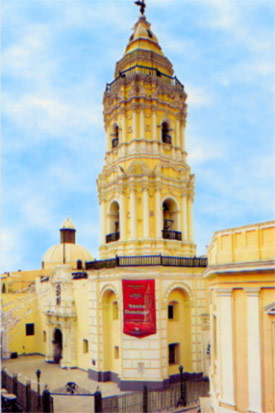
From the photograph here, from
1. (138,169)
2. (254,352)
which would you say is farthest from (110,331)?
(254,352)

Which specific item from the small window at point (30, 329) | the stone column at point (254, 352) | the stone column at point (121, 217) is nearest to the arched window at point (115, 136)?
the stone column at point (121, 217)

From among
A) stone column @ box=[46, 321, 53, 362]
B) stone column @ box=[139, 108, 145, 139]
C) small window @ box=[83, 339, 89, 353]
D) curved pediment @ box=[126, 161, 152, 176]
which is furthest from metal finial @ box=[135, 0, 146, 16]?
stone column @ box=[46, 321, 53, 362]

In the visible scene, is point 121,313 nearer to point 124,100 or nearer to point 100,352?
point 100,352

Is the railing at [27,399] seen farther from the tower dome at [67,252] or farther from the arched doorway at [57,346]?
the tower dome at [67,252]

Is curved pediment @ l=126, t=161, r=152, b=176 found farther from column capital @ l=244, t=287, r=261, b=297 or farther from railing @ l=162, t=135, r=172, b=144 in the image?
column capital @ l=244, t=287, r=261, b=297

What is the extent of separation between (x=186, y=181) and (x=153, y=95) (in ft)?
22.0

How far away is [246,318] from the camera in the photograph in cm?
1065

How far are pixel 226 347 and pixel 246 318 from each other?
1261 millimetres

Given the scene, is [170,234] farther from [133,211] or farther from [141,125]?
[141,125]

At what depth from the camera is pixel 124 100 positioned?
26.6 metres

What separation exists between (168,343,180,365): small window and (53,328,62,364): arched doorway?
11443 millimetres

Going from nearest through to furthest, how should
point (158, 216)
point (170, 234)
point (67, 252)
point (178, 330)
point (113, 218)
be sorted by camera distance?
point (178, 330) → point (158, 216) → point (170, 234) → point (113, 218) → point (67, 252)

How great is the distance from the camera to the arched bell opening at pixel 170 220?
25847mm

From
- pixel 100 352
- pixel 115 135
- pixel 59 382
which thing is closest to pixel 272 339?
pixel 100 352
